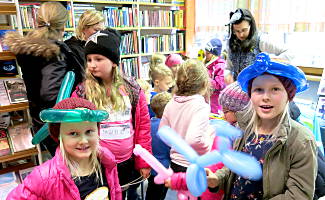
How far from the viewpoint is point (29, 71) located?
1.78 m

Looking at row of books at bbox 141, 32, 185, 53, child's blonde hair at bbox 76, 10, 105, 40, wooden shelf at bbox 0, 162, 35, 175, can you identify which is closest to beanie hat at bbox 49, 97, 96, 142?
child's blonde hair at bbox 76, 10, 105, 40

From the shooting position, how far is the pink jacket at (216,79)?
3.04m

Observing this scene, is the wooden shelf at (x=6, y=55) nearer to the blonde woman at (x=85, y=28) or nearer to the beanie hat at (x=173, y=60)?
the blonde woman at (x=85, y=28)

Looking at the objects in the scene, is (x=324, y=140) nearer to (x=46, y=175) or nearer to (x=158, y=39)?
(x=46, y=175)

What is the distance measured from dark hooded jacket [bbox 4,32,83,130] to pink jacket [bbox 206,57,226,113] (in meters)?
1.70

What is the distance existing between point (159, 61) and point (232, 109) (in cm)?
203

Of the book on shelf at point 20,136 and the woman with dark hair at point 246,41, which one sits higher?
the woman with dark hair at point 246,41

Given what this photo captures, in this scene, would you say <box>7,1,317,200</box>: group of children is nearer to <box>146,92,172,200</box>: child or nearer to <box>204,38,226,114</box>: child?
<box>146,92,172,200</box>: child

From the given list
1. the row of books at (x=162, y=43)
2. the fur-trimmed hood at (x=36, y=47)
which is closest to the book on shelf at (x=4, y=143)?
the fur-trimmed hood at (x=36, y=47)

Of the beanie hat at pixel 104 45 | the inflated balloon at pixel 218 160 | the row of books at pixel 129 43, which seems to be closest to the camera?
the inflated balloon at pixel 218 160

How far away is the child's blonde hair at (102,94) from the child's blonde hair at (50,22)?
1.71ft

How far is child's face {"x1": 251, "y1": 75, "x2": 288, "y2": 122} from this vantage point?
41.6 inches

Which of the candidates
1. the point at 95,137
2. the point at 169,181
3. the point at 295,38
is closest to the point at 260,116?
the point at 169,181

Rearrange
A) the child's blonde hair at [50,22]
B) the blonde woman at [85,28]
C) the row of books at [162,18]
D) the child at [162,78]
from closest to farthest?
the child's blonde hair at [50,22] → the blonde woman at [85,28] → the child at [162,78] → the row of books at [162,18]
